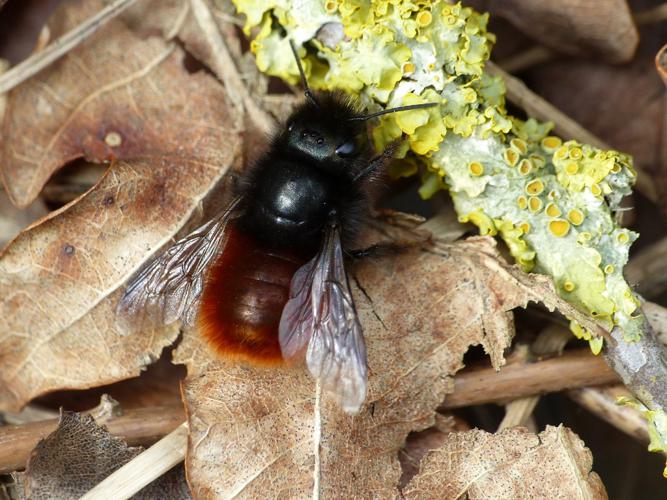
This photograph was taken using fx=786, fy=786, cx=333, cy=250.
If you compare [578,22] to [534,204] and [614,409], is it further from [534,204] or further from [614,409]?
[614,409]

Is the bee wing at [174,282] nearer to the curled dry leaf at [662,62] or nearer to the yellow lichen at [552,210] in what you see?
the yellow lichen at [552,210]

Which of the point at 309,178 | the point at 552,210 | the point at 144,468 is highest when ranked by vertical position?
the point at 309,178

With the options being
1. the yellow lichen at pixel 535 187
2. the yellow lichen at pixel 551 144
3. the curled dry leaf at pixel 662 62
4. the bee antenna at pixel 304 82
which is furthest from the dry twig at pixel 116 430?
the curled dry leaf at pixel 662 62

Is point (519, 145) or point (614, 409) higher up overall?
point (519, 145)

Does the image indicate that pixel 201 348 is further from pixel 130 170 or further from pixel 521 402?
pixel 521 402

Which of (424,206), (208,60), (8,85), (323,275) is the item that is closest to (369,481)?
(323,275)

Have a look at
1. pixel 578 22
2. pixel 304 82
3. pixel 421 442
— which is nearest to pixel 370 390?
pixel 421 442

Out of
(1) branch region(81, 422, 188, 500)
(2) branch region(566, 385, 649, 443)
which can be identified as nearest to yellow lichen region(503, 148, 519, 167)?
(2) branch region(566, 385, 649, 443)
